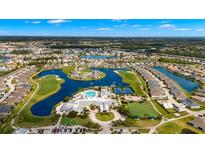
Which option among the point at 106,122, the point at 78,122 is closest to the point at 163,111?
the point at 106,122

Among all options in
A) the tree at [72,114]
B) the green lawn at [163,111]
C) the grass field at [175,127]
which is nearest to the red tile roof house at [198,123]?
the grass field at [175,127]

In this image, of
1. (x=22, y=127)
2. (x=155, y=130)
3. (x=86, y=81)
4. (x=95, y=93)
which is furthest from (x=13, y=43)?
(x=155, y=130)

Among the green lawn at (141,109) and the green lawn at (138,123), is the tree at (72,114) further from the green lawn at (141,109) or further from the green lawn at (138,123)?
the green lawn at (141,109)

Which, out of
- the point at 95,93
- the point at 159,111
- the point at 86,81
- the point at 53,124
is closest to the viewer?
the point at 53,124

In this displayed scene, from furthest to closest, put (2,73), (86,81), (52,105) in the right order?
(2,73) < (86,81) < (52,105)

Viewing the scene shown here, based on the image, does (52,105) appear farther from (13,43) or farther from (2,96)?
(13,43)

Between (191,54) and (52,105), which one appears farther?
(191,54)

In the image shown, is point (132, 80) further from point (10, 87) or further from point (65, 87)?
point (10, 87)

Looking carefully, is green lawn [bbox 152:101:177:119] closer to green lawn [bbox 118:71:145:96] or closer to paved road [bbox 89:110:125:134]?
green lawn [bbox 118:71:145:96]
